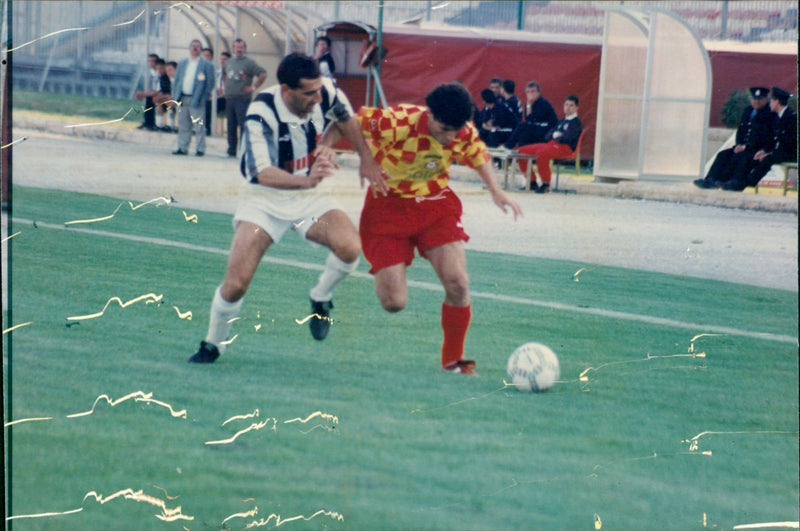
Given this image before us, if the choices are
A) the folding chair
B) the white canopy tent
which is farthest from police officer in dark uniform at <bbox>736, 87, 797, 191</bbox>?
the folding chair

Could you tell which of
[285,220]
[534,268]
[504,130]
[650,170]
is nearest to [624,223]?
[650,170]

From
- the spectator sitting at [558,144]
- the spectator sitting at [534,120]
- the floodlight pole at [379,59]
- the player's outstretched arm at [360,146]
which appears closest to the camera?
the player's outstretched arm at [360,146]

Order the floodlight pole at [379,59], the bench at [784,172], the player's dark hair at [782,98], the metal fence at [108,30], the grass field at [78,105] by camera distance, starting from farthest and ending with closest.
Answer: the bench at [784,172] < the player's dark hair at [782,98] < the floodlight pole at [379,59] < the grass field at [78,105] < the metal fence at [108,30]

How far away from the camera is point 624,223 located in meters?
5.83

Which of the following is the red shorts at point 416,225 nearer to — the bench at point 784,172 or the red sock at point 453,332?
the red sock at point 453,332

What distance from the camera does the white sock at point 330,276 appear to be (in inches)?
138

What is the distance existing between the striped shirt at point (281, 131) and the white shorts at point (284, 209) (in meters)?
0.09

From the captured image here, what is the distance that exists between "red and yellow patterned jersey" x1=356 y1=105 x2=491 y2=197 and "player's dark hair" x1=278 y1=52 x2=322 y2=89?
37 centimetres

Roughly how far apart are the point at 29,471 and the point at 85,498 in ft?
0.71

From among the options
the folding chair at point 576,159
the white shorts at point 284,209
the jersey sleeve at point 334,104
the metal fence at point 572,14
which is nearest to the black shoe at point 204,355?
the white shorts at point 284,209

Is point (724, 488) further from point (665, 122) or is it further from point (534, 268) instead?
point (665, 122)

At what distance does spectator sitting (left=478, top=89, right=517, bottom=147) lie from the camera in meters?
4.49

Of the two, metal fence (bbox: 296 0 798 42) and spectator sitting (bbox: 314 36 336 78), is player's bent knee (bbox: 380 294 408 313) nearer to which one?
spectator sitting (bbox: 314 36 336 78)

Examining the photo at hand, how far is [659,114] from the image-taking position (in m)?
6.05
